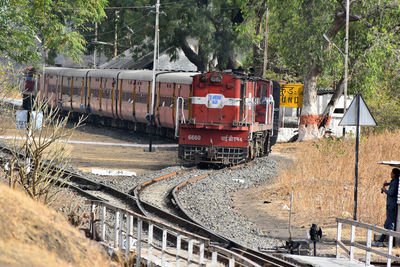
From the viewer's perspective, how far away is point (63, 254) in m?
8.41

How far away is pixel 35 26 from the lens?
1050 inches

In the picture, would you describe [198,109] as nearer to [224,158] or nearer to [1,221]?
[224,158]

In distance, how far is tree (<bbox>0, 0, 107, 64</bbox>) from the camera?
2447cm

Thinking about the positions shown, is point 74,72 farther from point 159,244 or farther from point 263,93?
point 159,244

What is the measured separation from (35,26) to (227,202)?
1145 centimetres

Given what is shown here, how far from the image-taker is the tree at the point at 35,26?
24469mm

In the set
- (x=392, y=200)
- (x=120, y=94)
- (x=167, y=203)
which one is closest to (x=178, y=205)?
(x=167, y=203)

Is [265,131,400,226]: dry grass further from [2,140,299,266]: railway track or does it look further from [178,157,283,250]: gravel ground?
[2,140,299,266]: railway track

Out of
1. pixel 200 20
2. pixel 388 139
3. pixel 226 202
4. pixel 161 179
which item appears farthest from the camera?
pixel 200 20

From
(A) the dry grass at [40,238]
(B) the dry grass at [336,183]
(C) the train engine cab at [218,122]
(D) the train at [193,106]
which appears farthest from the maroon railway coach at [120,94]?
(A) the dry grass at [40,238]

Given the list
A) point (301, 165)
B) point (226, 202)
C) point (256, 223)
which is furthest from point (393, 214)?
point (301, 165)

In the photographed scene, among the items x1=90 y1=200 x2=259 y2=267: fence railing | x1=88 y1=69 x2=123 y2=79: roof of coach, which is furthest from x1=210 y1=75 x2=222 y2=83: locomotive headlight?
x1=88 y1=69 x2=123 y2=79: roof of coach

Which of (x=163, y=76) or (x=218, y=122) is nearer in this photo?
(x=218, y=122)

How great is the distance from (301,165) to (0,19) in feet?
38.2
